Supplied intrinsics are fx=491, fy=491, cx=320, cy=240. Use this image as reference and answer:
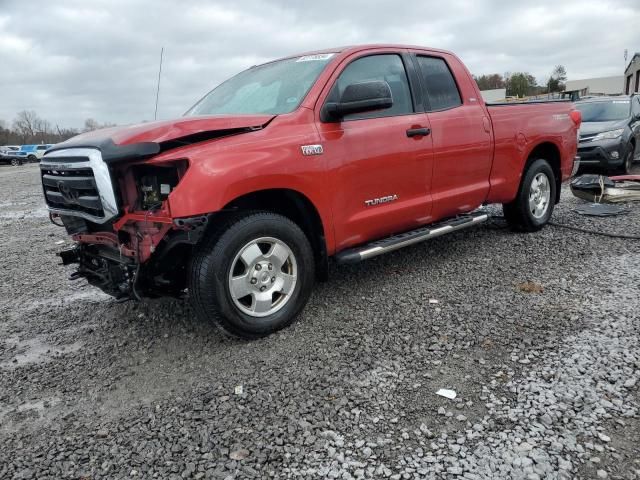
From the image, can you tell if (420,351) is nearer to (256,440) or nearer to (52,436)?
(256,440)

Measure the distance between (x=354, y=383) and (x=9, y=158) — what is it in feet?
158

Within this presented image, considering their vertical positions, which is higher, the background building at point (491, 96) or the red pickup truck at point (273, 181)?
the background building at point (491, 96)

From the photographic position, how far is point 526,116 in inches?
209

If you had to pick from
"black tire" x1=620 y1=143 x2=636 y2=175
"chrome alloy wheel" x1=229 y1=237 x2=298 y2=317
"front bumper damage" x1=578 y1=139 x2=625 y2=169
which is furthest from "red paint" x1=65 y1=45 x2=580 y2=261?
"black tire" x1=620 y1=143 x2=636 y2=175

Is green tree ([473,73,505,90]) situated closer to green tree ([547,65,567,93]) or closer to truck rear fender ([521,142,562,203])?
green tree ([547,65,567,93])

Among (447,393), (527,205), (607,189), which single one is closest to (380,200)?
(447,393)

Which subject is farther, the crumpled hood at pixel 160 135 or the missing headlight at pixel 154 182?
the missing headlight at pixel 154 182

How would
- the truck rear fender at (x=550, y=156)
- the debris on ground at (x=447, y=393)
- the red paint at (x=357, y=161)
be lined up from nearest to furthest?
1. the debris on ground at (x=447, y=393)
2. the red paint at (x=357, y=161)
3. the truck rear fender at (x=550, y=156)

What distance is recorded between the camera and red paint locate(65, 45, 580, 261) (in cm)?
299

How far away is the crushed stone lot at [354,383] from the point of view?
2.22 m

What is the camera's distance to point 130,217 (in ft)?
9.99

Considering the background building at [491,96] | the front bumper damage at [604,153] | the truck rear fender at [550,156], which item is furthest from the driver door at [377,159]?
the front bumper damage at [604,153]

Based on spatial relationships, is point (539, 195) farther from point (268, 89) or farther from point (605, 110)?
point (605, 110)

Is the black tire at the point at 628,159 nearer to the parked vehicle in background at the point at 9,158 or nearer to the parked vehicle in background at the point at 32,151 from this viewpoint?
the parked vehicle in background at the point at 9,158
